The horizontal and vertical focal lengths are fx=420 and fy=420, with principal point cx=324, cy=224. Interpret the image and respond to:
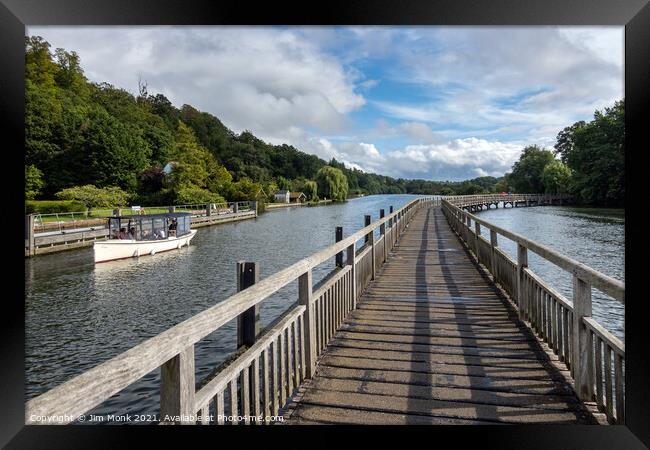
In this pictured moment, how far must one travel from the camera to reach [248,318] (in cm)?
260

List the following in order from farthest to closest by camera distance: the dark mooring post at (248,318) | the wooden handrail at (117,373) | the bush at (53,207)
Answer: the bush at (53,207) < the dark mooring post at (248,318) < the wooden handrail at (117,373)

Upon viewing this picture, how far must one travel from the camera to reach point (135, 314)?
10922mm

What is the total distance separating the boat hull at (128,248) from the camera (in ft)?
60.4

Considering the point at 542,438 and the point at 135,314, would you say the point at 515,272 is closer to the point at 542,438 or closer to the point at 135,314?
the point at 542,438

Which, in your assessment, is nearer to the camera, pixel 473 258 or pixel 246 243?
pixel 473 258

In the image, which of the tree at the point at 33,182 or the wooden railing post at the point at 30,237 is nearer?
the wooden railing post at the point at 30,237

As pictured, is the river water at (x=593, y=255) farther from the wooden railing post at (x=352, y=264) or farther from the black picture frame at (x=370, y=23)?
the wooden railing post at (x=352, y=264)

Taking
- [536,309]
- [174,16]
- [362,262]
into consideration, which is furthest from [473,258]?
[174,16]

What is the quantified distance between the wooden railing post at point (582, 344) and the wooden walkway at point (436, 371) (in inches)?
4.2

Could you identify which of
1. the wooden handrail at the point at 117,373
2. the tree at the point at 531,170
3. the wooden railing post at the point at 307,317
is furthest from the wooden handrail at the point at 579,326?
the tree at the point at 531,170

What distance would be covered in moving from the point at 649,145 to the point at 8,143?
3.83 meters

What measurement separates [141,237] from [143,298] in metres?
9.06

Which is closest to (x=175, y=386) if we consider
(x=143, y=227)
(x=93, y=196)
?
(x=143, y=227)

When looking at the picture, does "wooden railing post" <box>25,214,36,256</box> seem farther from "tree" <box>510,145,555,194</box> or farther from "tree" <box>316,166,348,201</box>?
"tree" <box>510,145,555,194</box>
